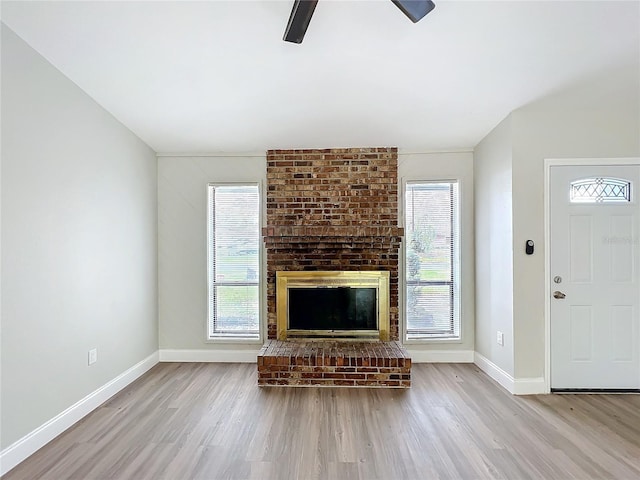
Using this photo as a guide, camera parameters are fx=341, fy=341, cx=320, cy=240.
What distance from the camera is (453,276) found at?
13.0 ft

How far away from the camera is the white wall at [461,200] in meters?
3.91

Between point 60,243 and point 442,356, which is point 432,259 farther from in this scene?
point 60,243

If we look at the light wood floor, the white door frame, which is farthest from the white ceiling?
the light wood floor

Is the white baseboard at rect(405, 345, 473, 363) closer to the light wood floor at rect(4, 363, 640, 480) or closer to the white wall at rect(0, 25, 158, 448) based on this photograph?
the light wood floor at rect(4, 363, 640, 480)

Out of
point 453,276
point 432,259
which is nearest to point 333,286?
point 432,259

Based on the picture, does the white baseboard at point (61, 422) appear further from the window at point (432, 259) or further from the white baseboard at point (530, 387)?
the white baseboard at point (530, 387)

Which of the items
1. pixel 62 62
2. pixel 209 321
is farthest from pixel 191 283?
pixel 62 62

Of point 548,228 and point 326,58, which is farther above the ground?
point 326,58

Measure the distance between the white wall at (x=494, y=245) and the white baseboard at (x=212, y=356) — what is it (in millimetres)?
2525

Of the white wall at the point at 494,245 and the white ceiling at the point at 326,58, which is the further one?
the white wall at the point at 494,245

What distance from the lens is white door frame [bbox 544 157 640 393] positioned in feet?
10.1

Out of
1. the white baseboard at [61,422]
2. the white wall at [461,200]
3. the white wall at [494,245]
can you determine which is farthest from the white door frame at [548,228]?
the white baseboard at [61,422]

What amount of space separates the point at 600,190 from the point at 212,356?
430 centimetres

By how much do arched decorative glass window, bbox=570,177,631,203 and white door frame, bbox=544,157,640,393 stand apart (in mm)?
158
